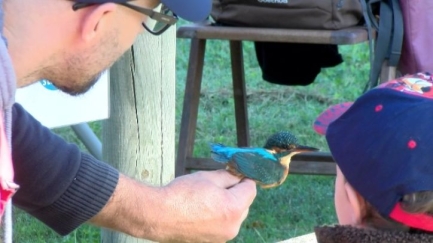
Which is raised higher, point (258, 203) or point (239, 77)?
point (239, 77)

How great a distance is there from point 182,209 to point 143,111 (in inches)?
28.8

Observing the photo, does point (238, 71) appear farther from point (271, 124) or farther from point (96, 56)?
point (96, 56)

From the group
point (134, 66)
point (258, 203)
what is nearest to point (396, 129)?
point (134, 66)

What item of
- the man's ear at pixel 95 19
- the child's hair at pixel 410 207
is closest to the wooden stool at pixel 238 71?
the child's hair at pixel 410 207

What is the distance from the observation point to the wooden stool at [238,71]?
4004 mm

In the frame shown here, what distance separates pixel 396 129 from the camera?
1.76 meters

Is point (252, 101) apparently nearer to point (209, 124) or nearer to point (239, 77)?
point (209, 124)

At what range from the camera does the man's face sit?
178cm

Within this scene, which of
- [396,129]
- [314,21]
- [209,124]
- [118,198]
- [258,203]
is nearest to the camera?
[396,129]

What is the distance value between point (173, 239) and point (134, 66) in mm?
759

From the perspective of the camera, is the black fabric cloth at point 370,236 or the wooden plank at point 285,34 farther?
the wooden plank at point 285,34

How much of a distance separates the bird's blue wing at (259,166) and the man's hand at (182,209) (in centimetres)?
11

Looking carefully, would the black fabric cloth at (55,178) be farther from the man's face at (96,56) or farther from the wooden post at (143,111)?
the wooden post at (143,111)

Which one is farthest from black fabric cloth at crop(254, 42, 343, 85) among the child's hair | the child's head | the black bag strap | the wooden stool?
the child's hair
